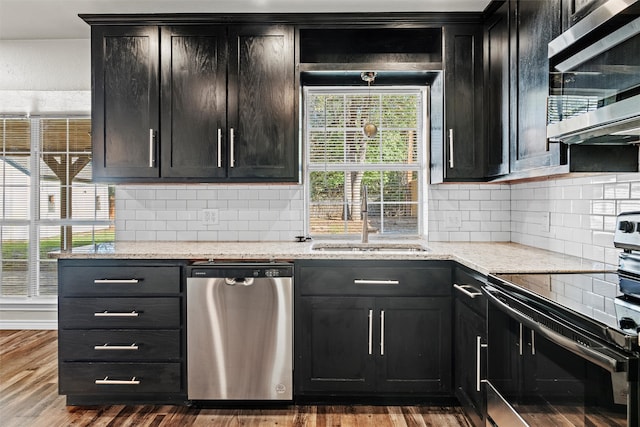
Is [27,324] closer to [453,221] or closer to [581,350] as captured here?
[453,221]

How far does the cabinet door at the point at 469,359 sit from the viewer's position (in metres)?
2.06

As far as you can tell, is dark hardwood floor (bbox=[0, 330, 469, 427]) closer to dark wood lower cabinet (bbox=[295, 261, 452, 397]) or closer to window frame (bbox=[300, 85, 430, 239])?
dark wood lower cabinet (bbox=[295, 261, 452, 397])

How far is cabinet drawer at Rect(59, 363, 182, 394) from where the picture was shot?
247 cm

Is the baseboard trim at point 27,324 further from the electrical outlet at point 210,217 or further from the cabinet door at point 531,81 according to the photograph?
the cabinet door at point 531,81

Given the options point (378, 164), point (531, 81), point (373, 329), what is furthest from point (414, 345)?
point (531, 81)

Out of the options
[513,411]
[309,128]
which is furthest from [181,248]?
[513,411]

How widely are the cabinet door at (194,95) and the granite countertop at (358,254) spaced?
537 millimetres

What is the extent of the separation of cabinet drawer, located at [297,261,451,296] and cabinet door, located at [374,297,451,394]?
62 mm

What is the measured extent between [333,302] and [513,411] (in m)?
1.13

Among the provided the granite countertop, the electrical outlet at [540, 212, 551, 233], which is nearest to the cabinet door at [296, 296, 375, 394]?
the granite countertop

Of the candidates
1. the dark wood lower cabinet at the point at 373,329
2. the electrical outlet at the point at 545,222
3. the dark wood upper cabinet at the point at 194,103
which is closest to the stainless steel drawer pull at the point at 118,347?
the dark wood lower cabinet at the point at 373,329

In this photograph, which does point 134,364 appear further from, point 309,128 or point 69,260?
point 309,128

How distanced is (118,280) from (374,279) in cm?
147

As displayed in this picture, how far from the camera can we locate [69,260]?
8.22 ft
